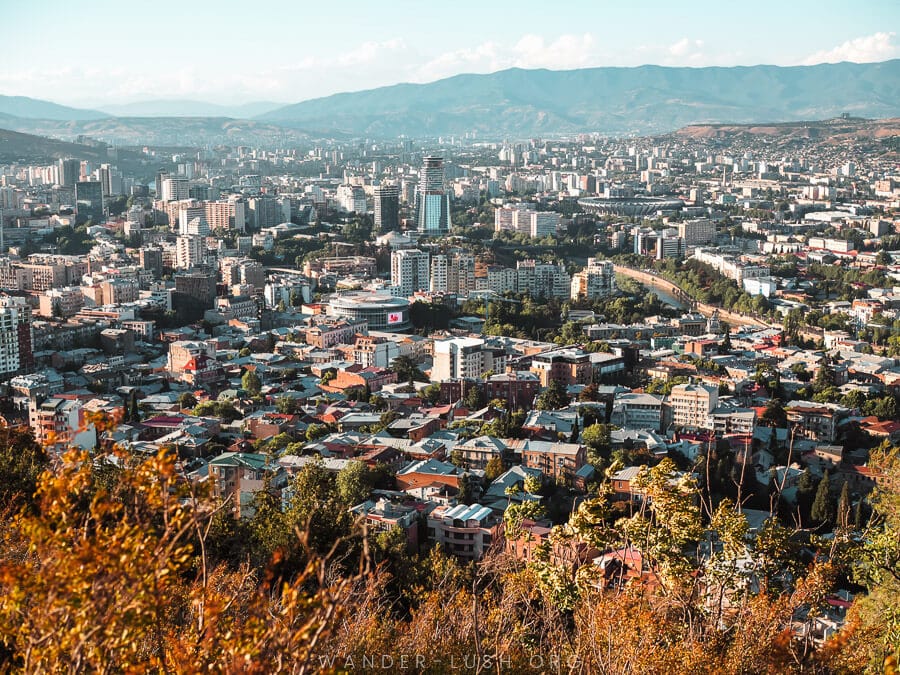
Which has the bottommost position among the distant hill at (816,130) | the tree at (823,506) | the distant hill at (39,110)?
the tree at (823,506)

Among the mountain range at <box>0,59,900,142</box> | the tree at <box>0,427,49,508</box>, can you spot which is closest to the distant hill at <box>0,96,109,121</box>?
the mountain range at <box>0,59,900,142</box>

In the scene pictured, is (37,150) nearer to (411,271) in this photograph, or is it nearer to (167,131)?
(167,131)

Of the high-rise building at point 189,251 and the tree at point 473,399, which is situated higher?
the high-rise building at point 189,251

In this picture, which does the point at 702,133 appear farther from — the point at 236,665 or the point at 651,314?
the point at 236,665

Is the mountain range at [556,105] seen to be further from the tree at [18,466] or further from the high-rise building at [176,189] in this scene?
the tree at [18,466]

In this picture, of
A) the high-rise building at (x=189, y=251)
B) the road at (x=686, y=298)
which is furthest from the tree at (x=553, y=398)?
the high-rise building at (x=189, y=251)

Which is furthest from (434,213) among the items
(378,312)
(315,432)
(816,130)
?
(816,130)

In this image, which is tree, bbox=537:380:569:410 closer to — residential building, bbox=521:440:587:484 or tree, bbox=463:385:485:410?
tree, bbox=463:385:485:410
